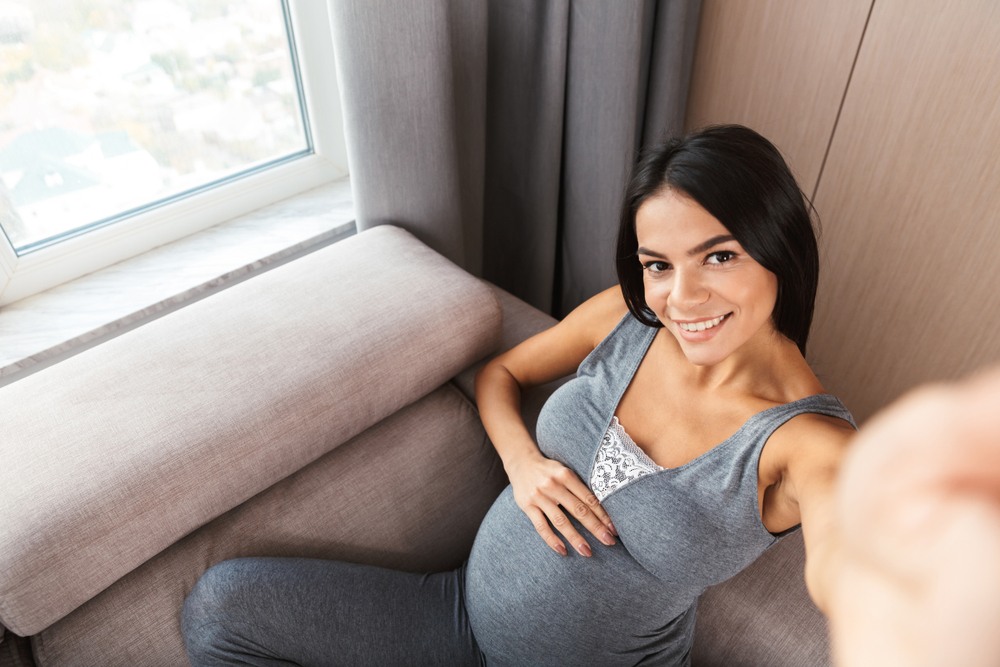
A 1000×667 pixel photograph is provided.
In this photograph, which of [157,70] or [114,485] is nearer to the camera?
[114,485]

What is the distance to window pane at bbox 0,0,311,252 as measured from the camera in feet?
4.12

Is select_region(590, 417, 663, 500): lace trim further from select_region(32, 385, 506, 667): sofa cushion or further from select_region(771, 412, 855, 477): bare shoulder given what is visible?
select_region(32, 385, 506, 667): sofa cushion

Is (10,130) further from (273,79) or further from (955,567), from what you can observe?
(955,567)

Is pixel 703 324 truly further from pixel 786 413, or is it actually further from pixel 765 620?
pixel 765 620

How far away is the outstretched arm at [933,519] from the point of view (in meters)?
0.17

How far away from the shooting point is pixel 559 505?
985mm

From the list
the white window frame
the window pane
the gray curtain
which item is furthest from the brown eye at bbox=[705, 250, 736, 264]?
the window pane

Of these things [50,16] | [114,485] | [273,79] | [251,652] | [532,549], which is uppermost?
[50,16]

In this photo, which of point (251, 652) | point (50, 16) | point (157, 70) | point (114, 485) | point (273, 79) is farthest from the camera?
point (273, 79)

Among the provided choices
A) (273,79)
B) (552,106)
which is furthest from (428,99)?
(273,79)

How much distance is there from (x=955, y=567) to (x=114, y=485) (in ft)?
3.16

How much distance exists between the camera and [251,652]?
3.34 ft

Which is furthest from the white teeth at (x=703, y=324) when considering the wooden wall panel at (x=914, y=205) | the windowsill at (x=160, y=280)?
the windowsill at (x=160, y=280)

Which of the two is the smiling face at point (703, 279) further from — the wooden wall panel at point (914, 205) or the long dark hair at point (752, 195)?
the wooden wall panel at point (914, 205)
